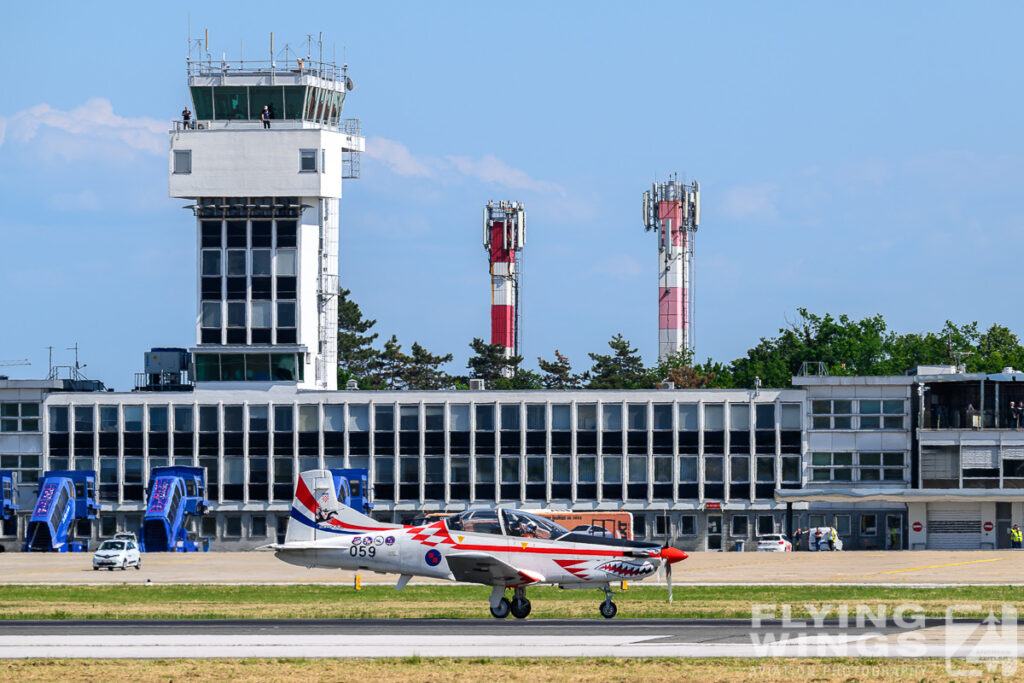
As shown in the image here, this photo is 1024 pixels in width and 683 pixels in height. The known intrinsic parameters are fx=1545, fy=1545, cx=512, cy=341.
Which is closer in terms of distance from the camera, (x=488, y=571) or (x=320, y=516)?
(x=488, y=571)

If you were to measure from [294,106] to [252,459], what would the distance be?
73.0 feet

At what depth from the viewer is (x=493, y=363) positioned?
535ft

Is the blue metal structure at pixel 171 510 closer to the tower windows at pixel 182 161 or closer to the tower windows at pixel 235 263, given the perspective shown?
the tower windows at pixel 235 263

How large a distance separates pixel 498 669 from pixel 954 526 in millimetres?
69899

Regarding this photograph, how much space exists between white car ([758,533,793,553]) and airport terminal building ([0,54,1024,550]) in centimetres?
367

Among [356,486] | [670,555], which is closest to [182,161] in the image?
Answer: [356,486]

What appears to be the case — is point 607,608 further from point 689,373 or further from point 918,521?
point 689,373

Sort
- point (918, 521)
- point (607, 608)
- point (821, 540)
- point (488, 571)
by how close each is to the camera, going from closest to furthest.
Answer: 1. point (488, 571)
2. point (607, 608)
3. point (821, 540)
4. point (918, 521)

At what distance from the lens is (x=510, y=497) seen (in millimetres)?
96000

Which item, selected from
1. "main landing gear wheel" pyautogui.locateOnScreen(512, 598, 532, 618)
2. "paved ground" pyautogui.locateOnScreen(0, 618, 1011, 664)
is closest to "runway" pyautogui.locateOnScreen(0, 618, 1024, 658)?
"paved ground" pyautogui.locateOnScreen(0, 618, 1011, 664)

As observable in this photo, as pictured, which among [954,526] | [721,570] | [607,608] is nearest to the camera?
[607,608]

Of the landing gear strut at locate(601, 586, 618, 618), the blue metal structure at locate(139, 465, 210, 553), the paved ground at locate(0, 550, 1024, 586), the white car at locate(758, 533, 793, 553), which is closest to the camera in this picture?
the landing gear strut at locate(601, 586, 618, 618)

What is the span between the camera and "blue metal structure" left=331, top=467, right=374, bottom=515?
90688 millimetres

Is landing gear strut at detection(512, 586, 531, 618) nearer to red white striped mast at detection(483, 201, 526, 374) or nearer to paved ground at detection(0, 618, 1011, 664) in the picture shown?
paved ground at detection(0, 618, 1011, 664)
